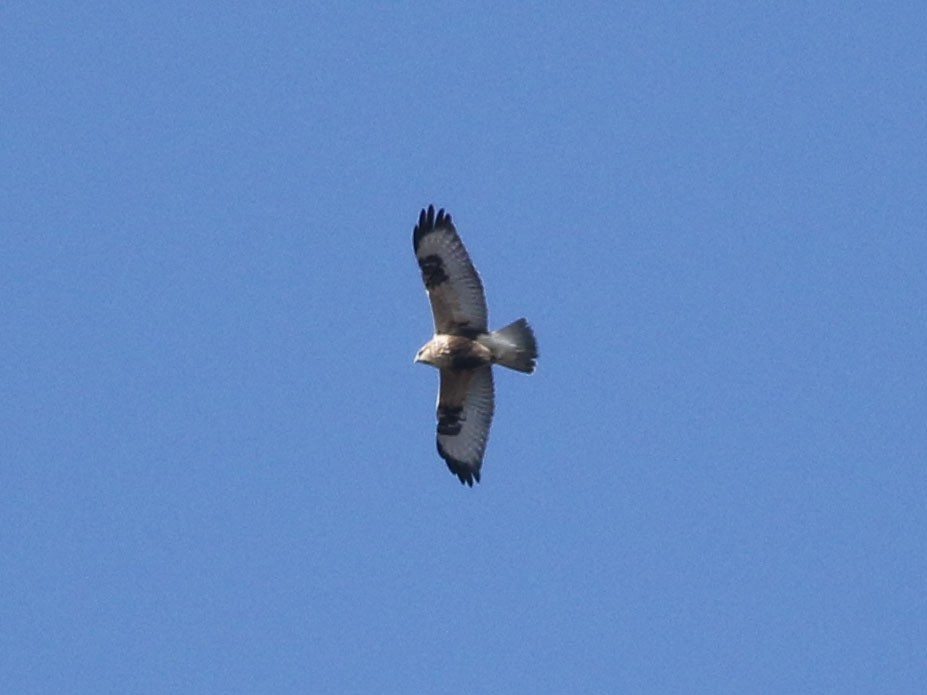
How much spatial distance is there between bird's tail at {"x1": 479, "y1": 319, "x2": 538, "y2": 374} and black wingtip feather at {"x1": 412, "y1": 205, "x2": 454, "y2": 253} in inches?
44.0

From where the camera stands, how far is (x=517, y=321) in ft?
84.8

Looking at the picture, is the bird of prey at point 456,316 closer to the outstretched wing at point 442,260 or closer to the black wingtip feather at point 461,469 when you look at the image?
the outstretched wing at point 442,260

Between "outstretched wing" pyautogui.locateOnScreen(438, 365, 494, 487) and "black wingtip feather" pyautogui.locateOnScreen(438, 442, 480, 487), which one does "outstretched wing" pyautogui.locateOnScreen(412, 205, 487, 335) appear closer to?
"outstretched wing" pyautogui.locateOnScreen(438, 365, 494, 487)

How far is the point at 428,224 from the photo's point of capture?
84.6 feet

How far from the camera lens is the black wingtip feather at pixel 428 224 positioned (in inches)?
1015

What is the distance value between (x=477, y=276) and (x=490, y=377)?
1308 millimetres

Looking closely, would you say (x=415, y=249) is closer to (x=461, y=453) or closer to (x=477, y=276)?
(x=477, y=276)

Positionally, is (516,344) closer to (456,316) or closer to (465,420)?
(456,316)

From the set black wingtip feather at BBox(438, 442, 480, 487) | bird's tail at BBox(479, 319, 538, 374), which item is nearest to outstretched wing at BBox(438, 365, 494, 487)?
black wingtip feather at BBox(438, 442, 480, 487)

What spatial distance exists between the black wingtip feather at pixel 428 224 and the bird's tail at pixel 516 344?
112 centimetres

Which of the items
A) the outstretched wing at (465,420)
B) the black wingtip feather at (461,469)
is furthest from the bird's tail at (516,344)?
the black wingtip feather at (461,469)

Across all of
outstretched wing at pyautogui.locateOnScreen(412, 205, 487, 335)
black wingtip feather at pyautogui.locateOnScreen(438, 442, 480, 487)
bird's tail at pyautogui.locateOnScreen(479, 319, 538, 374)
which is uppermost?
outstretched wing at pyautogui.locateOnScreen(412, 205, 487, 335)

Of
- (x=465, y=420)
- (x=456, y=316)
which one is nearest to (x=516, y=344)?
(x=456, y=316)

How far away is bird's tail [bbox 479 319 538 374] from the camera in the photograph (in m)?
25.8
